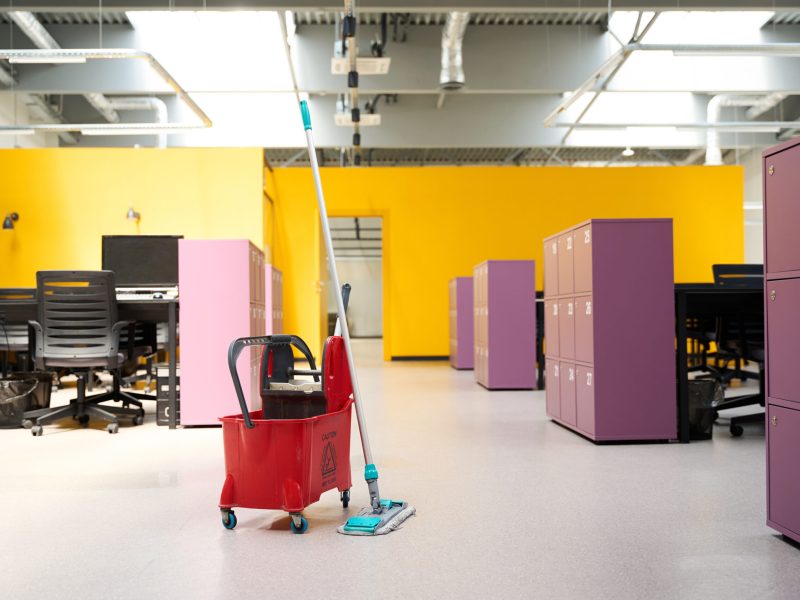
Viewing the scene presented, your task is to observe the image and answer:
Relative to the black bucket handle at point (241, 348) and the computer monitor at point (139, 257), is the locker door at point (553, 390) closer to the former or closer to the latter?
the black bucket handle at point (241, 348)

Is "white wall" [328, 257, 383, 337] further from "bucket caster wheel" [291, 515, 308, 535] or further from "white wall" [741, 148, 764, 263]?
"bucket caster wheel" [291, 515, 308, 535]

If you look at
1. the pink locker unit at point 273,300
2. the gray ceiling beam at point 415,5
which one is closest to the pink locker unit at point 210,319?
the pink locker unit at point 273,300

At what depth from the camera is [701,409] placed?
14.0 feet

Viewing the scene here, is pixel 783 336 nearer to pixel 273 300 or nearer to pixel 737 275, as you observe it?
pixel 737 275

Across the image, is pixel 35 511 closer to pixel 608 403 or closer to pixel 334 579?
pixel 334 579

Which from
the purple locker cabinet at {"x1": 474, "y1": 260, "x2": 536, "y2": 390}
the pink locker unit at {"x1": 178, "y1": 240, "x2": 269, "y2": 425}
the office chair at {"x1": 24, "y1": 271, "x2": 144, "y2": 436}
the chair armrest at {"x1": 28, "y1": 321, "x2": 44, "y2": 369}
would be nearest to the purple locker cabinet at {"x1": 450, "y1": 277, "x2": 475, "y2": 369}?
the purple locker cabinet at {"x1": 474, "y1": 260, "x2": 536, "y2": 390}

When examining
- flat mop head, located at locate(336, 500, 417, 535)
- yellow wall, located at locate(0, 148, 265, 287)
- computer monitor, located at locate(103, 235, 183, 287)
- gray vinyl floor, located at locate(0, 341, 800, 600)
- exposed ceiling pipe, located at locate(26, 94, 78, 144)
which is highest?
exposed ceiling pipe, located at locate(26, 94, 78, 144)

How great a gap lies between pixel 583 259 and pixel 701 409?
1.08 m

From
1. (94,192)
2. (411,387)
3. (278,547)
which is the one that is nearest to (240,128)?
(94,192)

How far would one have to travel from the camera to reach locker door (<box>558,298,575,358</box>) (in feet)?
14.9

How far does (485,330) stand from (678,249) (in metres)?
6.02

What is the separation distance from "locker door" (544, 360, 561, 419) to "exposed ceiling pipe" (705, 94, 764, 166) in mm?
6828

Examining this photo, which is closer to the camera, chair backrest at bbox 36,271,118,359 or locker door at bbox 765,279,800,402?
locker door at bbox 765,279,800,402

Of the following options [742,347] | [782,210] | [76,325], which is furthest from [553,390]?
[76,325]
